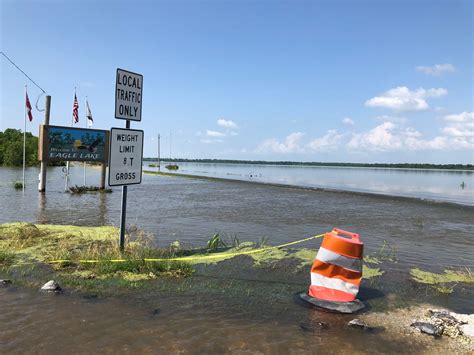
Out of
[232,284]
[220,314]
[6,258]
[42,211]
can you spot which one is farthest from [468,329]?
[42,211]

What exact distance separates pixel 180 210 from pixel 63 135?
868 centimetres

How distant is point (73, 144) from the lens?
2055 centimetres

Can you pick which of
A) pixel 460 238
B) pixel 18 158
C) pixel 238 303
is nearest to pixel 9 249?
pixel 238 303

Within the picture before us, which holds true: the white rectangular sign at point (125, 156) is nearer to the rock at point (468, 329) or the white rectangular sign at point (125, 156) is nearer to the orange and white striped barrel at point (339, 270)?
the orange and white striped barrel at point (339, 270)

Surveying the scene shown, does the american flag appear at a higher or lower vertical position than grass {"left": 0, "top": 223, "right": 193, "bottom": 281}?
higher

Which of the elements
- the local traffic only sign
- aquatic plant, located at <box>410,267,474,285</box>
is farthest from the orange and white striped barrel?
the local traffic only sign

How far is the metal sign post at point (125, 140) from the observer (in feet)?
23.2

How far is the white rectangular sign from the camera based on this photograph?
7.01m

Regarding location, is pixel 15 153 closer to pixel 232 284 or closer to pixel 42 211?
pixel 42 211

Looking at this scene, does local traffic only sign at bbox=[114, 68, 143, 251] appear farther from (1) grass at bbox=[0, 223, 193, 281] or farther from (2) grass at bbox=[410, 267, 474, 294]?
(2) grass at bbox=[410, 267, 474, 294]

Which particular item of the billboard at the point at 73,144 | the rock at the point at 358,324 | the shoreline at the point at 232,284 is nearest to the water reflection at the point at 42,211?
the billboard at the point at 73,144

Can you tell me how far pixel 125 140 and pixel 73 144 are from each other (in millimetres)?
14886

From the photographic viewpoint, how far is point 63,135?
20.1 m

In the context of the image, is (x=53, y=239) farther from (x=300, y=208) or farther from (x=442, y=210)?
(x=442, y=210)
